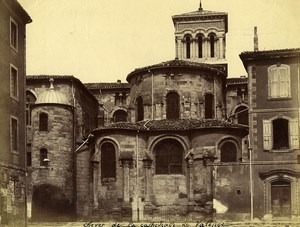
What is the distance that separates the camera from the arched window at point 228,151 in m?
37.6

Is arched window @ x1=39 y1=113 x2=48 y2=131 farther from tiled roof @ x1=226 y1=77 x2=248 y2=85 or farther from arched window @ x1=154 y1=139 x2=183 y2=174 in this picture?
tiled roof @ x1=226 y1=77 x2=248 y2=85

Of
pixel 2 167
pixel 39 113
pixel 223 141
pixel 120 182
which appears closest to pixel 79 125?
pixel 39 113

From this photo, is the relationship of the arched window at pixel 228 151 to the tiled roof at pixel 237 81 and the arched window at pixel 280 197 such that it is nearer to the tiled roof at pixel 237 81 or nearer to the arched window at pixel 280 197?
the arched window at pixel 280 197

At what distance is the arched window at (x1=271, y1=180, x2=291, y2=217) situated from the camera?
33.3 metres

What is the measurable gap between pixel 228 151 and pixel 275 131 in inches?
178

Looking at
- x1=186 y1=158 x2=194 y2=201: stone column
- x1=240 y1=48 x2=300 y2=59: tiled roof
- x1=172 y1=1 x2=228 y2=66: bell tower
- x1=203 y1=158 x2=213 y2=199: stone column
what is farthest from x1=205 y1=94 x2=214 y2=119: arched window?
x1=172 y1=1 x2=228 y2=66: bell tower

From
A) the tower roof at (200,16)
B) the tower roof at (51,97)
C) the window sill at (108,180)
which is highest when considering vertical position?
the tower roof at (200,16)

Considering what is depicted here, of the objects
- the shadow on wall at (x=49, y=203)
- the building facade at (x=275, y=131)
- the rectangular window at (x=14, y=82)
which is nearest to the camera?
the rectangular window at (x=14, y=82)

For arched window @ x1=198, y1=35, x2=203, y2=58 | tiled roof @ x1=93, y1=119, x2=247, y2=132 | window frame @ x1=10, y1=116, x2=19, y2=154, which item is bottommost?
window frame @ x1=10, y1=116, x2=19, y2=154

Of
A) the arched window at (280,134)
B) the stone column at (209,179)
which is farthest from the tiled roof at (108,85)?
the arched window at (280,134)

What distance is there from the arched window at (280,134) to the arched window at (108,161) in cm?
961

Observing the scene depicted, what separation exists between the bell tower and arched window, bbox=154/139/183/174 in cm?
2187

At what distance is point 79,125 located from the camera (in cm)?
4281

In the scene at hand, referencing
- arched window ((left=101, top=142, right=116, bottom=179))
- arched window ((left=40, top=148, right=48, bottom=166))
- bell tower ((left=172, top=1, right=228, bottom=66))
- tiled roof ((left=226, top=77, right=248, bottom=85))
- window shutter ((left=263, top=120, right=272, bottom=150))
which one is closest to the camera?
window shutter ((left=263, top=120, right=272, bottom=150))
